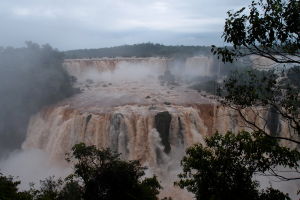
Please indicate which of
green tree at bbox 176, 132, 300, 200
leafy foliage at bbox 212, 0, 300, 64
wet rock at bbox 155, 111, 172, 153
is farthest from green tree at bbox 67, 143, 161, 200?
wet rock at bbox 155, 111, 172, 153

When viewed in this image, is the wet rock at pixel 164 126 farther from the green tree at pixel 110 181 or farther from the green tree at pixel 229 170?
the green tree at pixel 229 170

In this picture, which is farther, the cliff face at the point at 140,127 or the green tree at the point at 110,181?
the cliff face at the point at 140,127

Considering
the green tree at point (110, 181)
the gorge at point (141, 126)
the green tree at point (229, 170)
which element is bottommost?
the gorge at point (141, 126)

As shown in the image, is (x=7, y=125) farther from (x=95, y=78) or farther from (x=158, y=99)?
(x=95, y=78)

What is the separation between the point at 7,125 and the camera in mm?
31453

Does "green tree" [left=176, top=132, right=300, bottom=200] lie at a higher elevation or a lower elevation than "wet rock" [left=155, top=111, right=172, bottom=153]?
higher

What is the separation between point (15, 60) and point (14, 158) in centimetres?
1145

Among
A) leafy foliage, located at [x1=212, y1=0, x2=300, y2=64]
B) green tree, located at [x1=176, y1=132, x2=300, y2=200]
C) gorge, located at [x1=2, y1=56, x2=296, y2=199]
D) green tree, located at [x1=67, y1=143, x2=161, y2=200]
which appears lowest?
gorge, located at [x1=2, y1=56, x2=296, y2=199]

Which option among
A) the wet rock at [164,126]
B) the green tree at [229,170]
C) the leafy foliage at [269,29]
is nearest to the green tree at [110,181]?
the green tree at [229,170]

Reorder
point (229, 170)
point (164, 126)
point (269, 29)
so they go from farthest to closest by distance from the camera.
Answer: point (164, 126) → point (229, 170) → point (269, 29)

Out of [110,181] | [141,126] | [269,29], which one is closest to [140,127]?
[141,126]

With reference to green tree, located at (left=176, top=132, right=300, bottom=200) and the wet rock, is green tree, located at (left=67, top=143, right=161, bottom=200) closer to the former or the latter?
green tree, located at (left=176, top=132, right=300, bottom=200)

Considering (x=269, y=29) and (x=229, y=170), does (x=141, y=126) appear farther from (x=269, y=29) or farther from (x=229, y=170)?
(x=269, y=29)

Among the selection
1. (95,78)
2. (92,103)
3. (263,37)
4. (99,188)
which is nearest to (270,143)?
(263,37)
